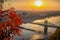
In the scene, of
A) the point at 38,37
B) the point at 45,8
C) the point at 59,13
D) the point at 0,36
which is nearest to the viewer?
the point at 0,36

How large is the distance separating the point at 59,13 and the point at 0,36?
6.67 meters

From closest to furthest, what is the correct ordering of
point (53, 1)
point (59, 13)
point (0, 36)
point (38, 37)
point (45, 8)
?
1. point (0, 36)
2. point (38, 37)
3. point (59, 13)
4. point (45, 8)
5. point (53, 1)

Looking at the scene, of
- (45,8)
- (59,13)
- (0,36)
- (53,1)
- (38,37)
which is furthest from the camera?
(53,1)

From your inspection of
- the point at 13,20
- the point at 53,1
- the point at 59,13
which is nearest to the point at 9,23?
the point at 13,20

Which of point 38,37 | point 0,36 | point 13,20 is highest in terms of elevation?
point 13,20

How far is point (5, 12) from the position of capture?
2.10m

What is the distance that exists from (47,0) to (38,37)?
6585 mm

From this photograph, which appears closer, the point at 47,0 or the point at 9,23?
the point at 9,23

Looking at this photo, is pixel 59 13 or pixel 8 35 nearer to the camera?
pixel 8 35

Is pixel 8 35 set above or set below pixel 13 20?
below

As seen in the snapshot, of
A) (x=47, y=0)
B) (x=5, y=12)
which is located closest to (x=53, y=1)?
(x=47, y=0)

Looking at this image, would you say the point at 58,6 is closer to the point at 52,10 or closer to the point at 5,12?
the point at 52,10

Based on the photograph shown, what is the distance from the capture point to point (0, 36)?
6.68ft

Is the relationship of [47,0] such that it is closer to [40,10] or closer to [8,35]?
[40,10]
